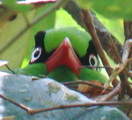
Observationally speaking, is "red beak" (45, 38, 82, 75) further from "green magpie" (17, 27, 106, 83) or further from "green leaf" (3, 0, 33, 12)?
"green leaf" (3, 0, 33, 12)

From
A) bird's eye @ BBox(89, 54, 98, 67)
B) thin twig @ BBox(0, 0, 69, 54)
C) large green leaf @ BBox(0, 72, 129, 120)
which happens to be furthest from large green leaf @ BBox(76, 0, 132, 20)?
bird's eye @ BBox(89, 54, 98, 67)

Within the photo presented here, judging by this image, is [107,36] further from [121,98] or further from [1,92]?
[1,92]

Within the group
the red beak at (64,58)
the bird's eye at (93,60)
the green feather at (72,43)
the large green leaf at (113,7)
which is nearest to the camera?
the large green leaf at (113,7)

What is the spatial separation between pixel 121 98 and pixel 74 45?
0.59 m

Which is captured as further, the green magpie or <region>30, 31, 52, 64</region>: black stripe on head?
<region>30, 31, 52, 64</region>: black stripe on head

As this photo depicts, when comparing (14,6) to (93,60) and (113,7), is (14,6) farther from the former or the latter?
(93,60)

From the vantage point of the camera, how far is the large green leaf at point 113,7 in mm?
514

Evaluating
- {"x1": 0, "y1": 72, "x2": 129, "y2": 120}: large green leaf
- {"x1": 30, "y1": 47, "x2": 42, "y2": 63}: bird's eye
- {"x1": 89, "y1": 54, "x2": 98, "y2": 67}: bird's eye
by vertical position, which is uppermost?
{"x1": 0, "y1": 72, "x2": 129, "y2": 120}: large green leaf

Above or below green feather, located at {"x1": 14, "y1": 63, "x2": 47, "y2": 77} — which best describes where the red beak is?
above

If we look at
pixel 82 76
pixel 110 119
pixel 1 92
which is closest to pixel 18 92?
pixel 1 92

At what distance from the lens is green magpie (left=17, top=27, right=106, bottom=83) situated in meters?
1.35

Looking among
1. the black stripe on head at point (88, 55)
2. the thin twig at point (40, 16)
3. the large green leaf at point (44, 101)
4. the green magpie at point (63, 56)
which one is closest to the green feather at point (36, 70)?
the green magpie at point (63, 56)

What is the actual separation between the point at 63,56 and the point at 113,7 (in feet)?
2.63

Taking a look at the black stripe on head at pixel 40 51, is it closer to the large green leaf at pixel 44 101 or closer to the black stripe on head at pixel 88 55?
the black stripe on head at pixel 88 55
